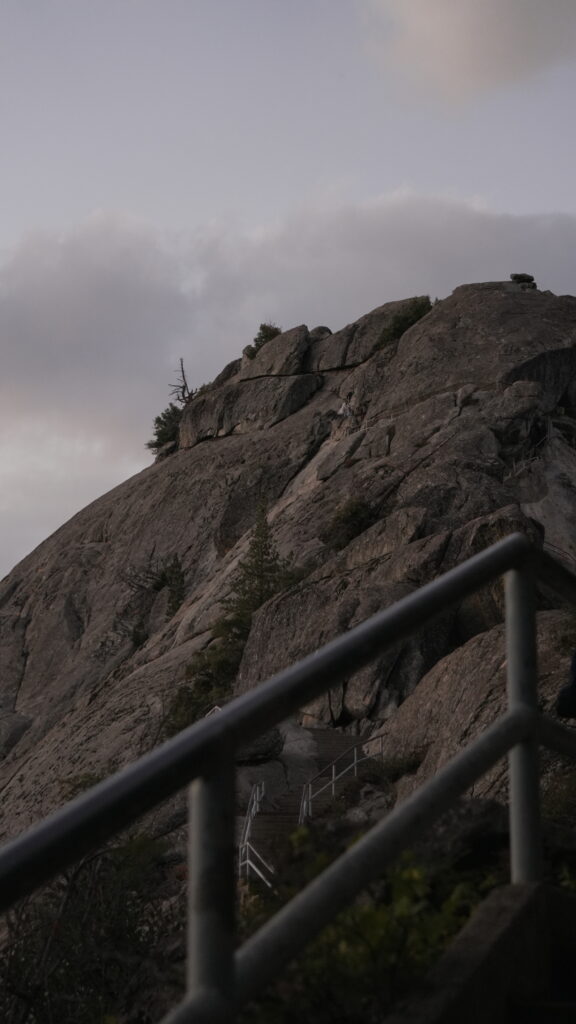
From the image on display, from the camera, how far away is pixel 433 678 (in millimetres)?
19031

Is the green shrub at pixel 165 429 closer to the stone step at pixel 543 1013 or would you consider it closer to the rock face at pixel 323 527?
the rock face at pixel 323 527

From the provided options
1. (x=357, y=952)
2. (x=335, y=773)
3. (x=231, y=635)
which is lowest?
(x=357, y=952)

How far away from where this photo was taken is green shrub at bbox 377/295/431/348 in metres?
54.8

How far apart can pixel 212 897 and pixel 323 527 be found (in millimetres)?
35298

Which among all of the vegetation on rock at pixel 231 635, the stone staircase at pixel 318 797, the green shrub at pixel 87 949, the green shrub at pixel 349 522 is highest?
the green shrub at pixel 349 522

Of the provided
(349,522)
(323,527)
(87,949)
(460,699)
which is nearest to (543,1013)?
(87,949)

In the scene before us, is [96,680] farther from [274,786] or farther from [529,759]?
[529,759]

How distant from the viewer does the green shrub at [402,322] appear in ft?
180

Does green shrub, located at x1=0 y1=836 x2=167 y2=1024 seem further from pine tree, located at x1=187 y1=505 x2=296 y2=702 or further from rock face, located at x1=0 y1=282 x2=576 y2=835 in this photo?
pine tree, located at x1=187 y1=505 x2=296 y2=702

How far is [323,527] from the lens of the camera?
3709cm

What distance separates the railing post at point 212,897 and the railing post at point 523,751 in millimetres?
1172

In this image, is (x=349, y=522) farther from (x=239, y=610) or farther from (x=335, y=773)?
(x=335, y=773)

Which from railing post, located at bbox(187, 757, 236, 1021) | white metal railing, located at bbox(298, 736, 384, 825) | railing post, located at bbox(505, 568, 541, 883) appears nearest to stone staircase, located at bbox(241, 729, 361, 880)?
white metal railing, located at bbox(298, 736, 384, 825)

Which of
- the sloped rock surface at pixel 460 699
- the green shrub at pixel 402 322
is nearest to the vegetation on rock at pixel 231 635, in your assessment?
the sloped rock surface at pixel 460 699
